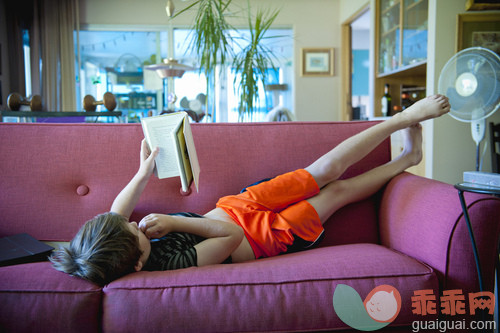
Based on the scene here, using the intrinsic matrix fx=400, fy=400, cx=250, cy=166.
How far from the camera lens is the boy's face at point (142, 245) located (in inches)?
46.1

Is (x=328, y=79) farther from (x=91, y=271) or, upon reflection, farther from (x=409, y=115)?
(x=91, y=271)

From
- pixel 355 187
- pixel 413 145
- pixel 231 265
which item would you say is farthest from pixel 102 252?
pixel 413 145

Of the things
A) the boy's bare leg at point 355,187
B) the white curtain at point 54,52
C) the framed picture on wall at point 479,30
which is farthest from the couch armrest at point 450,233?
the white curtain at point 54,52

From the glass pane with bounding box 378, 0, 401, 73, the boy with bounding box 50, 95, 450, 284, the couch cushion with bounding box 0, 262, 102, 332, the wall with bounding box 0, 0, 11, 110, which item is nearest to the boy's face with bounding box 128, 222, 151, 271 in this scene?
the boy with bounding box 50, 95, 450, 284

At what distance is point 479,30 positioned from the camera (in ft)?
10.1

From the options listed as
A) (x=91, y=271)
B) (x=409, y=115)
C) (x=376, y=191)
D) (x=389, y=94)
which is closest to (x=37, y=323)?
(x=91, y=271)

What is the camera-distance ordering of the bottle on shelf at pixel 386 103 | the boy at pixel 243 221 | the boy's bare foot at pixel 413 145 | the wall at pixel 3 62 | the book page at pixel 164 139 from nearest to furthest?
the boy at pixel 243 221
the book page at pixel 164 139
the boy's bare foot at pixel 413 145
the bottle on shelf at pixel 386 103
the wall at pixel 3 62

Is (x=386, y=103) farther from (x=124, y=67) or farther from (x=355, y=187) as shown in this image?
(x=124, y=67)

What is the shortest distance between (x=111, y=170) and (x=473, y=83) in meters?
2.24

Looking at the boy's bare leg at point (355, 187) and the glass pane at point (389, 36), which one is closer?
the boy's bare leg at point (355, 187)

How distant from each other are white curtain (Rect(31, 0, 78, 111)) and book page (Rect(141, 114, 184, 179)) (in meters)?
5.27

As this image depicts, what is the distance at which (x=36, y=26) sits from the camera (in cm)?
574

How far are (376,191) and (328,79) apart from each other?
5.05 metres

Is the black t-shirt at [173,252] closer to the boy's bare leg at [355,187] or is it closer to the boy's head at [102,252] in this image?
the boy's head at [102,252]
